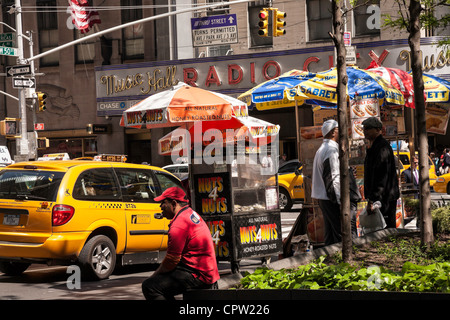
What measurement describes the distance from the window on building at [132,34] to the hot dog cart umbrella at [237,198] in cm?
2650

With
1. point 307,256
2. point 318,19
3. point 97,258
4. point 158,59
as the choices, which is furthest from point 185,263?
point 158,59

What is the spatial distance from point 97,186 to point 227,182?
6.66 feet

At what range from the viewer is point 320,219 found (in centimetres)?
1080

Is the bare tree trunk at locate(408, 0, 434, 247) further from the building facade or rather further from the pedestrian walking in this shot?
the pedestrian walking

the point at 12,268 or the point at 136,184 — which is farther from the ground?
the point at 136,184

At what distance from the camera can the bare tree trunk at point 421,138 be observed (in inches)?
326

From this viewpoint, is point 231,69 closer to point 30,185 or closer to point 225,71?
point 225,71

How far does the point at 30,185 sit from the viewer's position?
999 centimetres

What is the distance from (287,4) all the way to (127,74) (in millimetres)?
8019

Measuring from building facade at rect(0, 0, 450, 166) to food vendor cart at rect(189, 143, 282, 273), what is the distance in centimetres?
1627

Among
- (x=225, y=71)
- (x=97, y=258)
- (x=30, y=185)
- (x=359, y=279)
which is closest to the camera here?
(x=359, y=279)

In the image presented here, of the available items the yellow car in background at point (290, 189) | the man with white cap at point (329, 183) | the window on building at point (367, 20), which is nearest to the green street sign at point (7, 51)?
the yellow car in background at point (290, 189)

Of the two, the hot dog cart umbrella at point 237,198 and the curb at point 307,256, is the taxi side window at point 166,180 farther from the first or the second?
the curb at point 307,256

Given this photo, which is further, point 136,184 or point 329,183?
point 136,184
